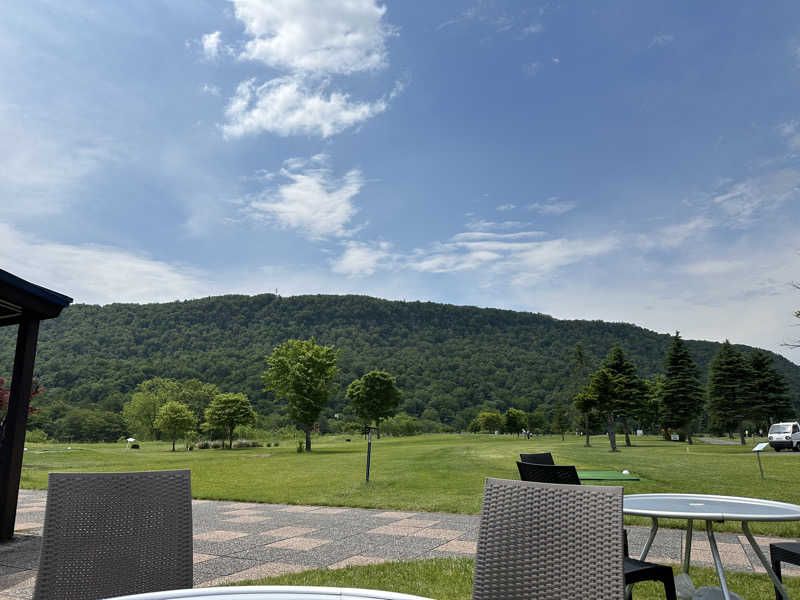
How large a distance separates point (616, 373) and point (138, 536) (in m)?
30.7

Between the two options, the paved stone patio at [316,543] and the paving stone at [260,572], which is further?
the paved stone patio at [316,543]

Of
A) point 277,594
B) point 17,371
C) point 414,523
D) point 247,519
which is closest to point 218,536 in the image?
point 247,519

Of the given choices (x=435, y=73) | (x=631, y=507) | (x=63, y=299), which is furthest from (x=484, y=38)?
(x=631, y=507)

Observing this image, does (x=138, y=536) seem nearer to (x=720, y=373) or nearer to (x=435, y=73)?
(x=435, y=73)

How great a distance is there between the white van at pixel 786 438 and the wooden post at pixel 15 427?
28999 millimetres

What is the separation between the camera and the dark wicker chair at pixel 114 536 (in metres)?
1.90

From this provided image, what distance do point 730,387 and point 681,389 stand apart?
3.40 meters

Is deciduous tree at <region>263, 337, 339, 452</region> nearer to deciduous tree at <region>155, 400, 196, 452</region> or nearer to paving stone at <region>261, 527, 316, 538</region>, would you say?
deciduous tree at <region>155, 400, 196, 452</region>

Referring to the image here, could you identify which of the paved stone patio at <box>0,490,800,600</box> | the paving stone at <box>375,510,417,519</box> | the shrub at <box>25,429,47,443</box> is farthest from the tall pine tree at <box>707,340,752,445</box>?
the shrub at <box>25,429,47,443</box>

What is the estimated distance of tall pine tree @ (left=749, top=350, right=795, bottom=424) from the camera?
33.8 meters

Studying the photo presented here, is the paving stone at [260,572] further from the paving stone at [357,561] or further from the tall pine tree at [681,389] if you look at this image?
the tall pine tree at [681,389]

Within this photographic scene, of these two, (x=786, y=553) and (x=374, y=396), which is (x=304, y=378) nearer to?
(x=374, y=396)

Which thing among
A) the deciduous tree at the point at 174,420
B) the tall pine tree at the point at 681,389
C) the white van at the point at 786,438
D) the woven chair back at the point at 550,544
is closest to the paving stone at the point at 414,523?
the woven chair back at the point at 550,544

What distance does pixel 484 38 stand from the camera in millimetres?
15680
